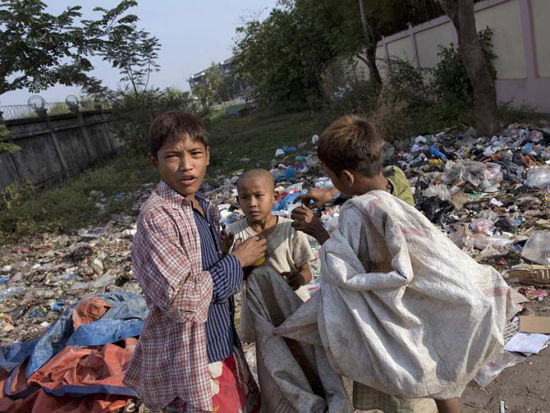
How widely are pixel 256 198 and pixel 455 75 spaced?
9656 millimetres

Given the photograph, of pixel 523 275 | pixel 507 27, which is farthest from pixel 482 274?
pixel 507 27

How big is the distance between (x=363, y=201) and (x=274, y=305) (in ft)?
1.76

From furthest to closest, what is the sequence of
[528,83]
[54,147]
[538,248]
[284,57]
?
[284,57] → [54,147] → [528,83] → [538,248]

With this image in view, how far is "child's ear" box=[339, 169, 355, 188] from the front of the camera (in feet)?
5.46

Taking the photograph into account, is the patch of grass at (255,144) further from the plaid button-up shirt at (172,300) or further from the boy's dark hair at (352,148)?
the plaid button-up shirt at (172,300)

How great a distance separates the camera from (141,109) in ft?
46.5

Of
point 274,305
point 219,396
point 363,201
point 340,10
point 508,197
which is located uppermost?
point 340,10

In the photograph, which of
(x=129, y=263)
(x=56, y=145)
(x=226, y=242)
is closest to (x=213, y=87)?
(x=56, y=145)

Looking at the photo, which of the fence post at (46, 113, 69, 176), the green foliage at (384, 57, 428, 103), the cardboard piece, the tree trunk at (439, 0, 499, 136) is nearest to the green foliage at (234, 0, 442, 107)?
the green foliage at (384, 57, 428, 103)

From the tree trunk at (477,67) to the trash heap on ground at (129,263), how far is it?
28 cm

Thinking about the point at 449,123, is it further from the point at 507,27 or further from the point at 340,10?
the point at 340,10

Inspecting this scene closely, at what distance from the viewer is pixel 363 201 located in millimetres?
1554

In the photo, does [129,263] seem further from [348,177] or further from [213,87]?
[213,87]

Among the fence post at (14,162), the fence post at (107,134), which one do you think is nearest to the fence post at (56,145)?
the fence post at (14,162)
